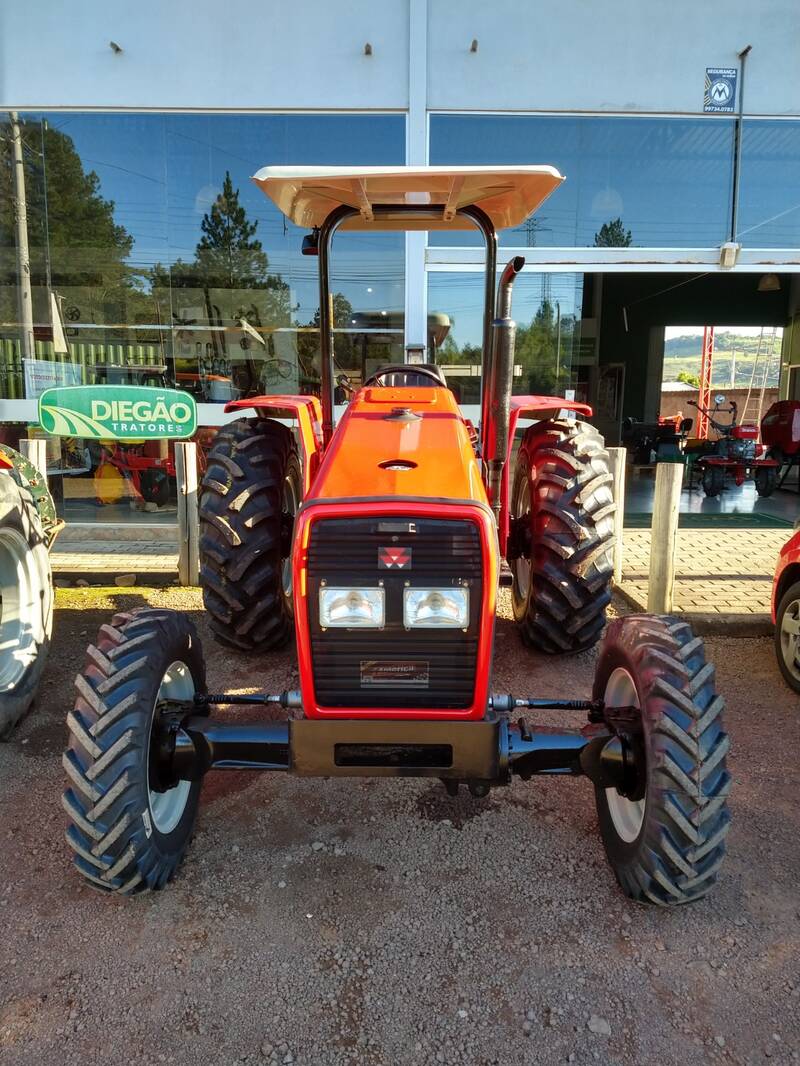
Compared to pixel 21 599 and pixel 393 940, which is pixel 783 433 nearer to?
pixel 21 599

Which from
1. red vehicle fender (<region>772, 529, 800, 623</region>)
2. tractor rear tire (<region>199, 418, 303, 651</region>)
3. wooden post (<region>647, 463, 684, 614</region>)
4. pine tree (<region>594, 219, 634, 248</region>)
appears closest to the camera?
tractor rear tire (<region>199, 418, 303, 651</region>)

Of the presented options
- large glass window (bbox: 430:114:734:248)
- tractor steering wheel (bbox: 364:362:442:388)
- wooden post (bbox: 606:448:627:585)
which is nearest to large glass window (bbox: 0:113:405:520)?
large glass window (bbox: 430:114:734:248)

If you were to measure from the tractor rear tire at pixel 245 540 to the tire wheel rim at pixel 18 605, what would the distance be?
0.80m

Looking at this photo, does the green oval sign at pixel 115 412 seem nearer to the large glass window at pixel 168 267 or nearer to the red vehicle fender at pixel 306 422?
the large glass window at pixel 168 267

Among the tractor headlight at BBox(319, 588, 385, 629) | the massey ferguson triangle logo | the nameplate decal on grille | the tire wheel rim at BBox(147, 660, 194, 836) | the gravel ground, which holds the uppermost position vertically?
the massey ferguson triangle logo

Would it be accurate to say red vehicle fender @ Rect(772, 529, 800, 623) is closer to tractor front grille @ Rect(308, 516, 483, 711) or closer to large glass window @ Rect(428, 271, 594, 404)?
tractor front grille @ Rect(308, 516, 483, 711)

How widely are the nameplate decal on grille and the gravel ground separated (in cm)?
70

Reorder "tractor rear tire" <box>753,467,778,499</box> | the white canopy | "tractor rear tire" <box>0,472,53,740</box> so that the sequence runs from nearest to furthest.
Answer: the white canopy
"tractor rear tire" <box>0,472,53,740</box>
"tractor rear tire" <box>753,467,778,499</box>

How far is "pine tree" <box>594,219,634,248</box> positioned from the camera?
317 inches

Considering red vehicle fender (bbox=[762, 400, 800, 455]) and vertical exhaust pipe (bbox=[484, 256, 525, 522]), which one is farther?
red vehicle fender (bbox=[762, 400, 800, 455])

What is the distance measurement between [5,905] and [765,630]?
4.32 meters

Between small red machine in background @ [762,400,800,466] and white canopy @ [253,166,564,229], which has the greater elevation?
white canopy @ [253,166,564,229]

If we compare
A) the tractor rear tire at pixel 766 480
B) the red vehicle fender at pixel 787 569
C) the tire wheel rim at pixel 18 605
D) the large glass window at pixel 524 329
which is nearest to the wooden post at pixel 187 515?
the tire wheel rim at pixel 18 605

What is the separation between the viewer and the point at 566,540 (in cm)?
370
